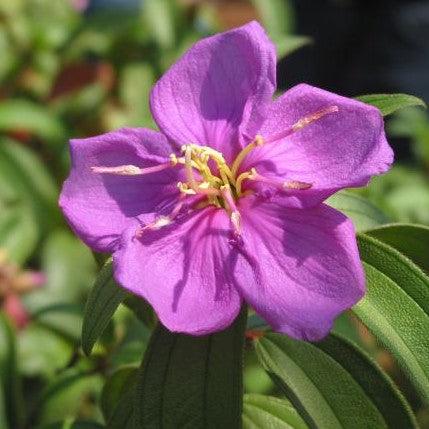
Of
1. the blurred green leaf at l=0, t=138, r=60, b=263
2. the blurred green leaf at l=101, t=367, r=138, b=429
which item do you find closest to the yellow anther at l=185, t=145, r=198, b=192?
the blurred green leaf at l=101, t=367, r=138, b=429

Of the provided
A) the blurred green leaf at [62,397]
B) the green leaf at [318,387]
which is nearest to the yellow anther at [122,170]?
the green leaf at [318,387]

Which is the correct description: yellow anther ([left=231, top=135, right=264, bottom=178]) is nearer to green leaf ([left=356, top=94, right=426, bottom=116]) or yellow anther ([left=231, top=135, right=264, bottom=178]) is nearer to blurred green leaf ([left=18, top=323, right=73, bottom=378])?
green leaf ([left=356, top=94, right=426, bottom=116])

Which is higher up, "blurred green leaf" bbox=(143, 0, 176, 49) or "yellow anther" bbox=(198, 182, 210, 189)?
"yellow anther" bbox=(198, 182, 210, 189)

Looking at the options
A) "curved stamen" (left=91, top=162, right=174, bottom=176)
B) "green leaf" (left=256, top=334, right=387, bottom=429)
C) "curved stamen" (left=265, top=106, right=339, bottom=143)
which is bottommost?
"green leaf" (left=256, top=334, right=387, bottom=429)

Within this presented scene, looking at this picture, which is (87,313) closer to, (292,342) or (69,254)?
(292,342)

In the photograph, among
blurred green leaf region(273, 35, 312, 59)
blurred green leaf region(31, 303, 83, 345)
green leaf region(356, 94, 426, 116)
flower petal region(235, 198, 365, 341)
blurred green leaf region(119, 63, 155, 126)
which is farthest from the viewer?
blurred green leaf region(119, 63, 155, 126)

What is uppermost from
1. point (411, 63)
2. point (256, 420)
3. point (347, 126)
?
point (347, 126)

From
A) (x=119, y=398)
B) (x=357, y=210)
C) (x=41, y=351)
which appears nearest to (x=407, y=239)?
(x=357, y=210)

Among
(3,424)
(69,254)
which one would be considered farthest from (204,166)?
(69,254)
